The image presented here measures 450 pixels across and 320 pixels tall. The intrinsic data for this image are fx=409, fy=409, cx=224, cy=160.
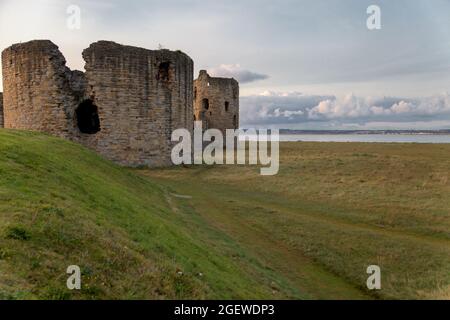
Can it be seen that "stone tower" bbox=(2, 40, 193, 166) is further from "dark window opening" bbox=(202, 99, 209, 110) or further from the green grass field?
"dark window opening" bbox=(202, 99, 209, 110)

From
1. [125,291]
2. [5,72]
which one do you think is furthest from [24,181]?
[5,72]

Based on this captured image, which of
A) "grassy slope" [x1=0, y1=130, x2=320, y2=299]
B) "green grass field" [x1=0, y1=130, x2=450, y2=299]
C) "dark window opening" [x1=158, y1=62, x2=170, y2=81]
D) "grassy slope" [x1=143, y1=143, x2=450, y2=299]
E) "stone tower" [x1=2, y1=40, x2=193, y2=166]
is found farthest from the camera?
"dark window opening" [x1=158, y1=62, x2=170, y2=81]

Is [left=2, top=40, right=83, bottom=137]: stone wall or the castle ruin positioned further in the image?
the castle ruin

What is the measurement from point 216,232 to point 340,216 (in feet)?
18.0

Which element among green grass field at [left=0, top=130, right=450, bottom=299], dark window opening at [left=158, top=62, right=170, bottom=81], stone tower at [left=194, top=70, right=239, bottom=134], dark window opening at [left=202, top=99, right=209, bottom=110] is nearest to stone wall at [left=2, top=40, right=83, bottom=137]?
dark window opening at [left=158, top=62, right=170, bottom=81]

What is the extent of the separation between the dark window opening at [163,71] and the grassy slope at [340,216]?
6.50 metres

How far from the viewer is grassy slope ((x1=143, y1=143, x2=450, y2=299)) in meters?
10.6

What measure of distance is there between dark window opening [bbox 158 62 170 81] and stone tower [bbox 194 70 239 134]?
52.1 feet

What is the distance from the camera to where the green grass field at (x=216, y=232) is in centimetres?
596

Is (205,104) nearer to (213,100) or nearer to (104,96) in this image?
(213,100)

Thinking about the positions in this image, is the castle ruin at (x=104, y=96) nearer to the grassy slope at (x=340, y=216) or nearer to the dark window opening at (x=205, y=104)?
the grassy slope at (x=340, y=216)

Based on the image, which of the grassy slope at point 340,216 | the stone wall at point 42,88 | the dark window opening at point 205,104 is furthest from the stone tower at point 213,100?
the stone wall at point 42,88
